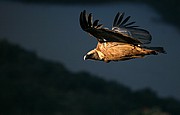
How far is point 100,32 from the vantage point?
1.15 m

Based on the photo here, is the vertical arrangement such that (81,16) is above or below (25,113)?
above

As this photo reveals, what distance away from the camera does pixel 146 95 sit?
32.0 ft

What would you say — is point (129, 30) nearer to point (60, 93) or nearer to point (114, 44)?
point (114, 44)

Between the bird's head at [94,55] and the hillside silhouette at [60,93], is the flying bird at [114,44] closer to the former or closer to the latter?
the bird's head at [94,55]

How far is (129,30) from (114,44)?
0.22m

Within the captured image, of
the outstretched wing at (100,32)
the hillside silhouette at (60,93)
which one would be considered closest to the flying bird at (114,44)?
the outstretched wing at (100,32)

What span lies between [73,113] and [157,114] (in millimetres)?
1499

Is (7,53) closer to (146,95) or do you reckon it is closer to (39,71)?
(39,71)

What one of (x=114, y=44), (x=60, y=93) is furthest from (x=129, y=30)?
(x=60, y=93)

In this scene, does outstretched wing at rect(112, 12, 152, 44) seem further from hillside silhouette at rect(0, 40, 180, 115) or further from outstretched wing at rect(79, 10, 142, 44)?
hillside silhouette at rect(0, 40, 180, 115)

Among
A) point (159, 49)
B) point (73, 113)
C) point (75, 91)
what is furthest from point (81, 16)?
point (75, 91)

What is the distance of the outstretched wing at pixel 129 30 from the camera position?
118cm

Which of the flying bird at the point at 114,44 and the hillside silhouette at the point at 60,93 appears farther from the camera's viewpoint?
the hillside silhouette at the point at 60,93

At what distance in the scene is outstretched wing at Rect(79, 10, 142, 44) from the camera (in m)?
1.14
